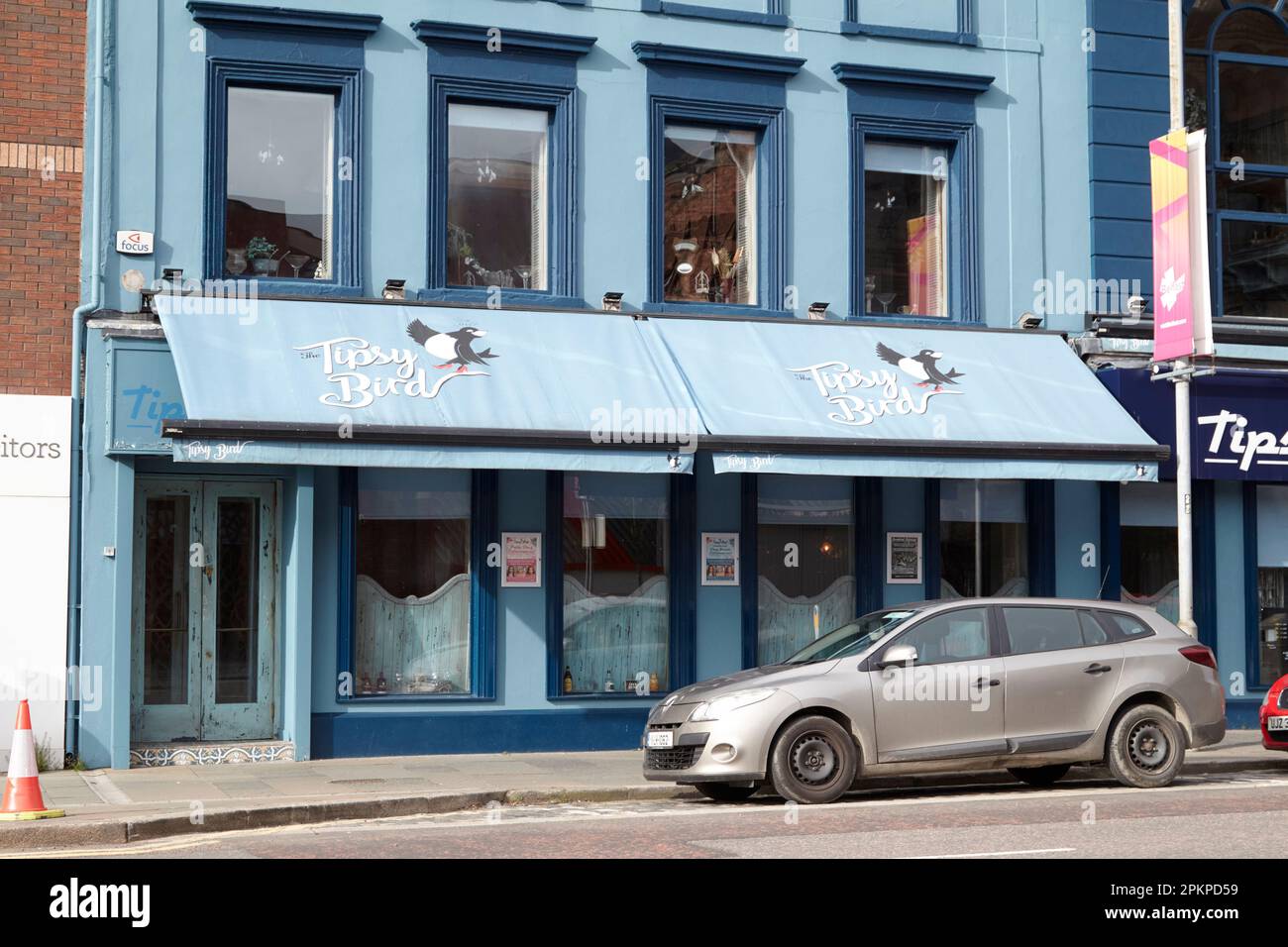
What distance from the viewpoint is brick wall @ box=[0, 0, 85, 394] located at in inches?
604

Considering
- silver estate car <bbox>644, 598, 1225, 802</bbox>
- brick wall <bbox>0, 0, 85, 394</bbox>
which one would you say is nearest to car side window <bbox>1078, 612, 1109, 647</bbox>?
silver estate car <bbox>644, 598, 1225, 802</bbox>

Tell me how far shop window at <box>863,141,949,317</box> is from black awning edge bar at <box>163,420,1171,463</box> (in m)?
2.52

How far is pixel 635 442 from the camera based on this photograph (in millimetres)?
15680

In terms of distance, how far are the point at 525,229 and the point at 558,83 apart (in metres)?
1.56

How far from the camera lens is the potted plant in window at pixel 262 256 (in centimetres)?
1642

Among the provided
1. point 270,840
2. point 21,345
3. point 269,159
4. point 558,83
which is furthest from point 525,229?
point 270,840

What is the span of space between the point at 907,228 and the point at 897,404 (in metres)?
2.72

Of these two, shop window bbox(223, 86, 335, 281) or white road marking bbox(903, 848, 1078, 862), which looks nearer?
white road marking bbox(903, 848, 1078, 862)

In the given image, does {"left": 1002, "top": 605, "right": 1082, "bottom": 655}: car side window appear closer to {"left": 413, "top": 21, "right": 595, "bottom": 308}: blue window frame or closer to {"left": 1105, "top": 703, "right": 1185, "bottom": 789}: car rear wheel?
{"left": 1105, "top": 703, "right": 1185, "bottom": 789}: car rear wheel

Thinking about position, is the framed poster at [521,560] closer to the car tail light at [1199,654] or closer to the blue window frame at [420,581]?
the blue window frame at [420,581]

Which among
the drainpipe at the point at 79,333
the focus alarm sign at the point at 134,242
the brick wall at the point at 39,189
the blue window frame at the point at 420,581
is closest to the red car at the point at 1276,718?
the blue window frame at the point at 420,581

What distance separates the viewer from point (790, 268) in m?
17.9

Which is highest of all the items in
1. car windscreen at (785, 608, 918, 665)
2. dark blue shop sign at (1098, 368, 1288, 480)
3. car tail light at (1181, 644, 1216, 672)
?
dark blue shop sign at (1098, 368, 1288, 480)

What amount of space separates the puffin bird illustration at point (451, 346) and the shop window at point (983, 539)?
550cm
